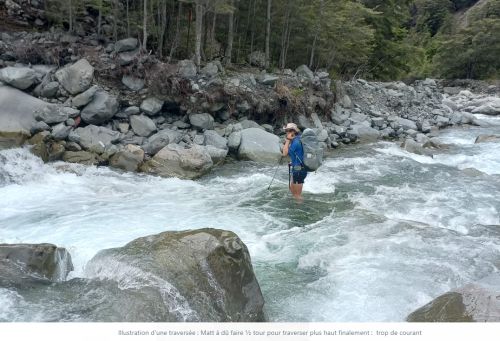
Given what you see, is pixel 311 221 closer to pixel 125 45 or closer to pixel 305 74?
pixel 125 45

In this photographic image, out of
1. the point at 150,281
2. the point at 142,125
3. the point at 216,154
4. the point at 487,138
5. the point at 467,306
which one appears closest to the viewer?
the point at 467,306

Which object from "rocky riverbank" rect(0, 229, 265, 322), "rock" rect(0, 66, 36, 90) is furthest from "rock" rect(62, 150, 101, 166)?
"rocky riverbank" rect(0, 229, 265, 322)

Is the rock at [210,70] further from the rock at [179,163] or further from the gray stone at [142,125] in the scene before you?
the rock at [179,163]

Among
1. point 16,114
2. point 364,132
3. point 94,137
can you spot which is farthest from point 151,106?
point 364,132

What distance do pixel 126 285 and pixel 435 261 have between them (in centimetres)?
452

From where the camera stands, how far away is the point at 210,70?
47.8 ft

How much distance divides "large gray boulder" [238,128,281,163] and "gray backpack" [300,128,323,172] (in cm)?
394

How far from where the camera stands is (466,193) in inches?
410

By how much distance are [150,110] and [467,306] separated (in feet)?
34.8

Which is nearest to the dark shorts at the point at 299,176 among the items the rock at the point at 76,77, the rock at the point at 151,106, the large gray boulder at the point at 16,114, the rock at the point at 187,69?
the rock at the point at 151,106

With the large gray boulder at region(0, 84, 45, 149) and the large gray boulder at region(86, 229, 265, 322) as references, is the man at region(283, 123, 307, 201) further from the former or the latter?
the large gray boulder at region(0, 84, 45, 149)

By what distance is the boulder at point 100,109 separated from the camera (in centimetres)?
1221

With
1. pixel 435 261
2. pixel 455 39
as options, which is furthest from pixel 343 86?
pixel 455 39

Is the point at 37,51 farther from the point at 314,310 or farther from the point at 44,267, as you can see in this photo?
the point at 314,310
